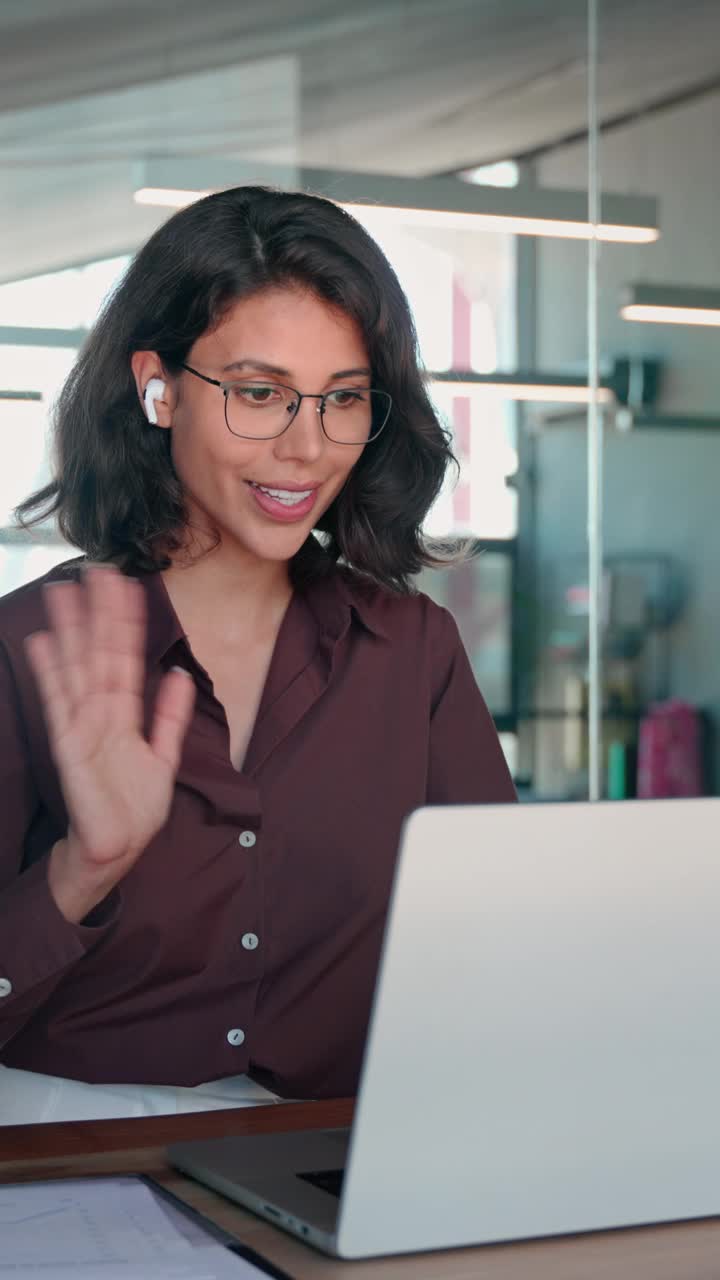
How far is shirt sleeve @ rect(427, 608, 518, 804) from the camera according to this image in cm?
198

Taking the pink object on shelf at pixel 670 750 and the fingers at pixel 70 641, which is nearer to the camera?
the fingers at pixel 70 641

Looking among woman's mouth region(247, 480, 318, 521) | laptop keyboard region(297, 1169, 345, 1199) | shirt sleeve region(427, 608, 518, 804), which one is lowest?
laptop keyboard region(297, 1169, 345, 1199)

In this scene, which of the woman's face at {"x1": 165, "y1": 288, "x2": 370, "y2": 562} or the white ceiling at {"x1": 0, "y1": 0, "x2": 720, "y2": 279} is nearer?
the woman's face at {"x1": 165, "y1": 288, "x2": 370, "y2": 562}

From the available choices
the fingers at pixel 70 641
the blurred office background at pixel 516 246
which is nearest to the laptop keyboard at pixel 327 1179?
the fingers at pixel 70 641

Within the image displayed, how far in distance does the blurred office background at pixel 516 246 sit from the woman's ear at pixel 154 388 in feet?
6.35

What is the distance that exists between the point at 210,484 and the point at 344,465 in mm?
155

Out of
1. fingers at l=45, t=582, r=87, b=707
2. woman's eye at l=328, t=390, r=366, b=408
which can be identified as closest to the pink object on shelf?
woman's eye at l=328, t=390, r=366, b=408

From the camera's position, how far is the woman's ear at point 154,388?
1.88 m

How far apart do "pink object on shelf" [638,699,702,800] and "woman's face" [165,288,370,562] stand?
2577 mm

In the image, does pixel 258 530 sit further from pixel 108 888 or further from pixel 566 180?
pixel 566 180

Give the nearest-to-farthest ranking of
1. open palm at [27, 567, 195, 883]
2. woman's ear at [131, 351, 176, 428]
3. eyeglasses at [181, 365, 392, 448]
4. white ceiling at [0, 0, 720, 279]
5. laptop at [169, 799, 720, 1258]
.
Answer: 1. laptop at [169, 799, 720, 1258]
2. open palm at [27, 567, 195, 883]
3. eyeglasses at [181, 365, 392, 448]
4. woman's ear at [131, 351, 176, 428]
5. white ceiling at [0, 0, 720, 279]

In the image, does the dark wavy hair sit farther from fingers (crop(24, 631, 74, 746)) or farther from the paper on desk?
the paper on desk

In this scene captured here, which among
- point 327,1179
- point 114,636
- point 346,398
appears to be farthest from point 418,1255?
point 346,398

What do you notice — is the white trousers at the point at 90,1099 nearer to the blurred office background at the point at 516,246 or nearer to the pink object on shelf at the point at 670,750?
the blurred office background at the point at 516,246
